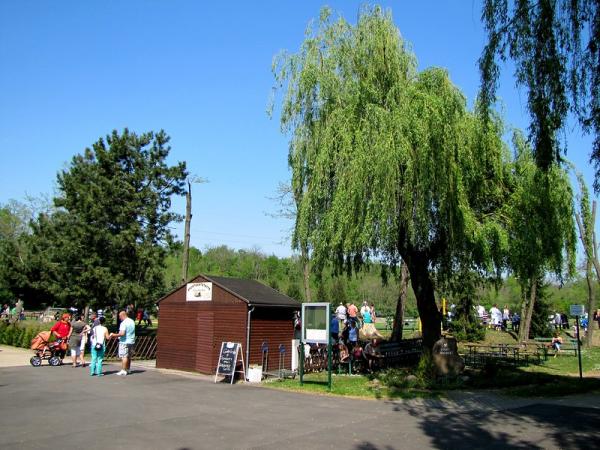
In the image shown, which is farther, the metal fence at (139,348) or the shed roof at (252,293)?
the metal fence at (139,348)

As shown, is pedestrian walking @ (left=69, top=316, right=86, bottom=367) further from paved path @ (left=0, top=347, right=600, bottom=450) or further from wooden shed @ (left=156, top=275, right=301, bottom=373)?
paved path @ (left=0, top=347, right=600, bottom=450)

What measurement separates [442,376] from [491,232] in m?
4.06

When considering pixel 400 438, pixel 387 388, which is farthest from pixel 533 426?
pixel 387 388

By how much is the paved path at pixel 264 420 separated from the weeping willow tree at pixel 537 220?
3434 millimetres

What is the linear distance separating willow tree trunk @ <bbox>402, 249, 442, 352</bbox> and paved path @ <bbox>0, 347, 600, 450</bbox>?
8.98 feet

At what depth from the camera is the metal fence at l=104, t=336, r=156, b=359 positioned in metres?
21.0

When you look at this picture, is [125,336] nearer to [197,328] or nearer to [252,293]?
[197,328]

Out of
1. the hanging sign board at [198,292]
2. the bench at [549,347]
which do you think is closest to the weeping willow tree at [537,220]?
the bench at [549,347]

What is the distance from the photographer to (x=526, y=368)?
17.9 metres

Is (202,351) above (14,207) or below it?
below

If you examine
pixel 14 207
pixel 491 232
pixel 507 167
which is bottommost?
pixel 491 232

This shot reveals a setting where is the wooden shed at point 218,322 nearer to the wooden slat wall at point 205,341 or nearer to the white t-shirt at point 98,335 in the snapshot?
the wooden slat wall at point 205,341

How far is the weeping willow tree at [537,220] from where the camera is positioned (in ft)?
43.2

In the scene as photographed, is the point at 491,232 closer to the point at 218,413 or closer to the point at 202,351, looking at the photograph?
the point at 218,413
